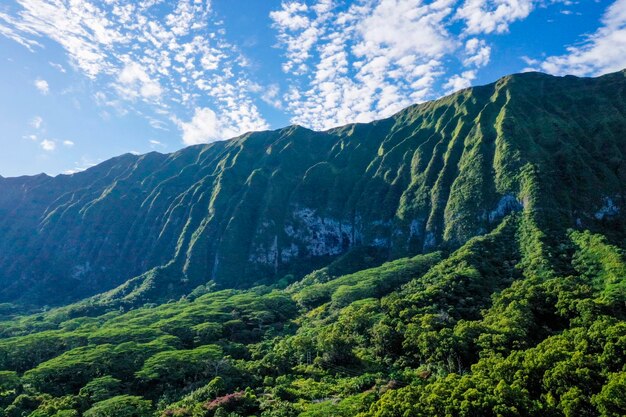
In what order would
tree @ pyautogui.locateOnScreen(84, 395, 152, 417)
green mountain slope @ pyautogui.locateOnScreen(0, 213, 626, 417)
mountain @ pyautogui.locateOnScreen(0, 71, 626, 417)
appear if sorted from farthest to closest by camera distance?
tree @ pyautogui.locateOnScreen(84, 395, 152, 417)
mountain @ pyautogui.locateOnScreen(0, 71, 626, 417)
green mountain slope @ pyautogui.locateOnScreen(0, 213, 626, 417)

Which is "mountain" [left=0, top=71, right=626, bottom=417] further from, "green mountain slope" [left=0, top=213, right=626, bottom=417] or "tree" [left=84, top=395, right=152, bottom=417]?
"green mountain slope" [left=0, top=213, right=626, bottom=417]

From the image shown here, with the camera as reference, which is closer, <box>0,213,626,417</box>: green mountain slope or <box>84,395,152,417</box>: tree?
<box>0,213,626,417</box>: green mountain slope

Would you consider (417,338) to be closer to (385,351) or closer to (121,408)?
(385,351)

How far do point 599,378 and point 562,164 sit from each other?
13463 cm

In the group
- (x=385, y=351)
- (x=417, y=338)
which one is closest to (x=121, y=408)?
(x=385, y=351)

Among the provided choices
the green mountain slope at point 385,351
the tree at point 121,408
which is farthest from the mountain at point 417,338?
the green mountain slope at point 385,351

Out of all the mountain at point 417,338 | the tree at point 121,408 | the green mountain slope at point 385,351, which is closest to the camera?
the green mountain slope at point 385,351

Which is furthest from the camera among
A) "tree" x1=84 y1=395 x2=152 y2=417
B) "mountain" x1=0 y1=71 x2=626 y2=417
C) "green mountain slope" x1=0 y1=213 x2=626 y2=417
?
"tree" x1=84 y1=395 x2=152 y2=417

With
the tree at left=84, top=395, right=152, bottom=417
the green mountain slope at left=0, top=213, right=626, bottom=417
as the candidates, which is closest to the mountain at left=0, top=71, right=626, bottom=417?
the tree at left=84, top=395, right=152, bottom=417

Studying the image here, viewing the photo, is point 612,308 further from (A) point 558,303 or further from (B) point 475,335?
(B) point 475,335

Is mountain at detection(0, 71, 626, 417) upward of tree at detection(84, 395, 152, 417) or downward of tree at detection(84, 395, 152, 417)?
upward

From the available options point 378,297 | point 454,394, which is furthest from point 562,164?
point 454,394

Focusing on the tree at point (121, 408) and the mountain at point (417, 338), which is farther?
the tree at point (121, 408)

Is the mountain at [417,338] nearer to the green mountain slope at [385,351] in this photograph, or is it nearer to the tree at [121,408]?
the tree at [121,408]
